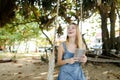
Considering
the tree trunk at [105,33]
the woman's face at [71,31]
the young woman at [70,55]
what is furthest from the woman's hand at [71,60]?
the tree trunk at [105,33]

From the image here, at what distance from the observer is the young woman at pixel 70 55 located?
291 centimetres

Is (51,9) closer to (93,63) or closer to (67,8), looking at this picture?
(67,8)

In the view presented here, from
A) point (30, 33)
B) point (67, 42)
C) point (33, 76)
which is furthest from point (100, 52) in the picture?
point (30, 33)

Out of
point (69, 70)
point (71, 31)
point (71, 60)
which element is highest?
point (71, 31)

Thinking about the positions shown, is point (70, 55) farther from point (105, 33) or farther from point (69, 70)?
point (105, 33)

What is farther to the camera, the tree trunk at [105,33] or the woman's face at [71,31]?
the tree trunk at [105,33]

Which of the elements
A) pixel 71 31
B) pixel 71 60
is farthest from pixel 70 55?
pixel 71 31

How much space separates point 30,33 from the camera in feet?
63.6

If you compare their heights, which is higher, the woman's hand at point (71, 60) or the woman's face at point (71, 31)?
the woman's face at point (71, 31)

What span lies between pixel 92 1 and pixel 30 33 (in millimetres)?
11445

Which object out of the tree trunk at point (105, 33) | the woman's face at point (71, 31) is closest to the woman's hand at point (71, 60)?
the woman's face at point (71, 31)

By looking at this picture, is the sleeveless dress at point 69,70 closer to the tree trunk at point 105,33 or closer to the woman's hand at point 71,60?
the woman's hand at point 71,60

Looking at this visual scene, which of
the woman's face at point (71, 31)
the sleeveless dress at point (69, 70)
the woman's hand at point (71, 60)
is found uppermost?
the woman's face at point (71, 31)

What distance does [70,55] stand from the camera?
2.94m
